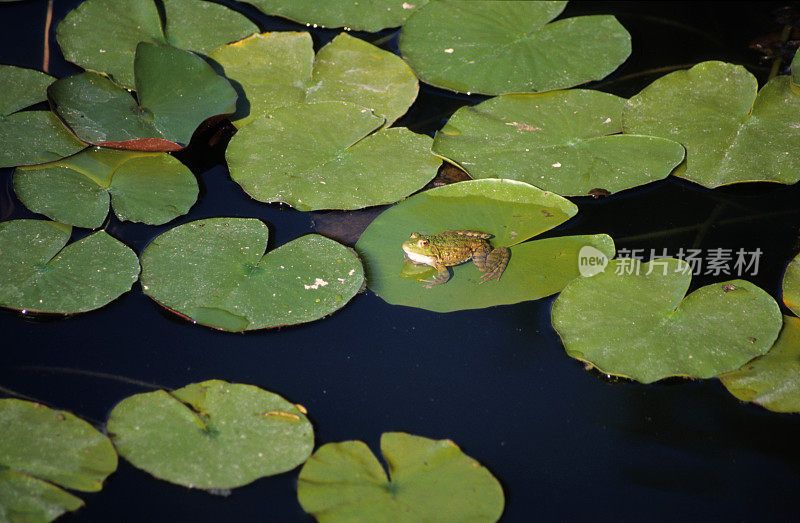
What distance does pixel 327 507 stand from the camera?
6.66ft

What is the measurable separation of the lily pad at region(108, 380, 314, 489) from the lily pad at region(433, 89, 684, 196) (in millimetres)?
1478

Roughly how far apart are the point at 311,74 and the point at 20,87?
61.2 inches

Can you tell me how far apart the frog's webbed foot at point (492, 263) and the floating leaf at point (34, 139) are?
6.69ft

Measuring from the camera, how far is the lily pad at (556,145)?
2.94 meters

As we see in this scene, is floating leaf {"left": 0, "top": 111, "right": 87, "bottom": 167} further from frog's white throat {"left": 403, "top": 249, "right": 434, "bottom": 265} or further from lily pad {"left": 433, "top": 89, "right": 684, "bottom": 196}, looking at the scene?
lily pad {"left": 433, "top": 89, "right": 684, "bottom": 196}

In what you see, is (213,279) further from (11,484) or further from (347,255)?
(11,484)

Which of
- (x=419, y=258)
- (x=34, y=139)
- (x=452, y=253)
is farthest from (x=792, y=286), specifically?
(x=34, y=139)

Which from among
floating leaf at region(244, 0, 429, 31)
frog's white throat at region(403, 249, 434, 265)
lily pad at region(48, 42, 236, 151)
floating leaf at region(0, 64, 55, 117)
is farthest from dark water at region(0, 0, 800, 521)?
floating leaf at region(244, 0, 429, 31)

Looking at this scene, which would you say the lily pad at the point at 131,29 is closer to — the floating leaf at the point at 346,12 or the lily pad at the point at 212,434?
the floating leaf at the point at 346,12

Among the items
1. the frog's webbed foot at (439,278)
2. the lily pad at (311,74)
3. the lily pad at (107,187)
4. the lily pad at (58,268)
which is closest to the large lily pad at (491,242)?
the frog's webbed foot at (439,278)

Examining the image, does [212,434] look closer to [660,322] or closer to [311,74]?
[660,322]

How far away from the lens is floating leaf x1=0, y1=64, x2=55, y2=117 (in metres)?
3.19

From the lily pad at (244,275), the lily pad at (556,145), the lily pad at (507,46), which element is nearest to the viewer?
the lily pad at (244,275)

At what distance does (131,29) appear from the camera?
3.50 m
